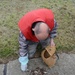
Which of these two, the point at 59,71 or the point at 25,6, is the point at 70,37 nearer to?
the point at 59,71

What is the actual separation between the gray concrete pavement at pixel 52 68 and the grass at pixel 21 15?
0.12 meters

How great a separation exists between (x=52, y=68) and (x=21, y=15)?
1015mm

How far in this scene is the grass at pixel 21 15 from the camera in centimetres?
288

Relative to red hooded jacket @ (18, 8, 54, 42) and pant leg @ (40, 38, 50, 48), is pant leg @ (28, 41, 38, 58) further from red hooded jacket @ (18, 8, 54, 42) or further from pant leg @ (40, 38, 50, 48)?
red hooded jacket @ (18, 8, 54, 42)

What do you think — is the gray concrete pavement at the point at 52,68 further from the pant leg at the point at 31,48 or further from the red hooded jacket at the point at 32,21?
the red hooded jacket at the point at 32,21

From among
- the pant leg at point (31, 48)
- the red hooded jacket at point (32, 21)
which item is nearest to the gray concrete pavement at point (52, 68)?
the pant leg at point (31, 48)

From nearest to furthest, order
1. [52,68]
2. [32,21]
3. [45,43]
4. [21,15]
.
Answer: [32,21] < [52,68] < [45,43] < [21,15]

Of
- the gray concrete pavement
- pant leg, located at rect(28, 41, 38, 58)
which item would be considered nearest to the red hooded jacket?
pant leg, located at rect(28, 41, 38, 58)

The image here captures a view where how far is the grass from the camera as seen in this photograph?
2881mm

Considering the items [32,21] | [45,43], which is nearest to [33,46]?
[45,43]

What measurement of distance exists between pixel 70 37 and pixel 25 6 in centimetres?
89

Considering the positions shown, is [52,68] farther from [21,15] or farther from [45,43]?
[21,15]

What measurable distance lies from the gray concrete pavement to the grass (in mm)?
120

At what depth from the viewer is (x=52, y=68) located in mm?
2660
